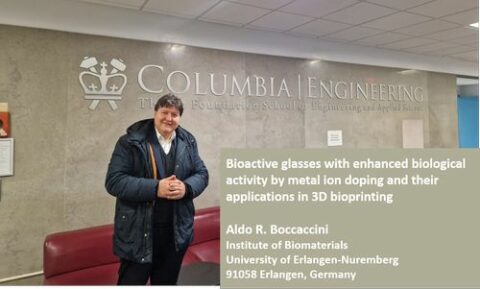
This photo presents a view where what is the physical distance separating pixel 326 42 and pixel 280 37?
1.73 feet

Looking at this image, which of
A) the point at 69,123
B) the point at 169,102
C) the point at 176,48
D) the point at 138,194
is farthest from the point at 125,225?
the point at 176,48

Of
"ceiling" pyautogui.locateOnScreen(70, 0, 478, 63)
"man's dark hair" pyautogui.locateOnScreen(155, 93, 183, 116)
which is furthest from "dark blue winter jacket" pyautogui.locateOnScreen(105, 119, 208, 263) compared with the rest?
"ceiling" pyautogui.locateOnScreen(70, 0, 478, 63)

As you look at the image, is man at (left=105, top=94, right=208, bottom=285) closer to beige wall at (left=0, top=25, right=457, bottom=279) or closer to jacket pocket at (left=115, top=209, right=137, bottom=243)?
jacket pocket at (left=115, top=209, right=137, bottom=243)

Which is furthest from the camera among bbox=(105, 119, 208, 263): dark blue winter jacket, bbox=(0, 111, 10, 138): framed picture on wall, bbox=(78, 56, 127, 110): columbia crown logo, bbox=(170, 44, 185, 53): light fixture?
bbox=(170, 44, 185, 53): light fixture

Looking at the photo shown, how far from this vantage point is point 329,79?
295cm

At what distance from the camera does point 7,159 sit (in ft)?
6.70

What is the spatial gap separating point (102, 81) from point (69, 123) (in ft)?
1.30

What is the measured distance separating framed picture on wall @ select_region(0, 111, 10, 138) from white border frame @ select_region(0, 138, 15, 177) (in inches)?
1.5

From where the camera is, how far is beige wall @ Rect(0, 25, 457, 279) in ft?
6.79

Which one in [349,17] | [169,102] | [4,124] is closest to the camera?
[169,102]

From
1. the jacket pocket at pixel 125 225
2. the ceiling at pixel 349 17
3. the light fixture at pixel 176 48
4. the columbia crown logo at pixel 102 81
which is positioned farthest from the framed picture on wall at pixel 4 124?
the jacket pocket at pixel 125 225

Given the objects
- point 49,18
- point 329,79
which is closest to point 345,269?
point 49,18

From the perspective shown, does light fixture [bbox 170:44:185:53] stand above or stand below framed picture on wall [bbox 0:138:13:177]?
above

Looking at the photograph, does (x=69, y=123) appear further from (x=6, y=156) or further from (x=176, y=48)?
(x=176, y=48)
